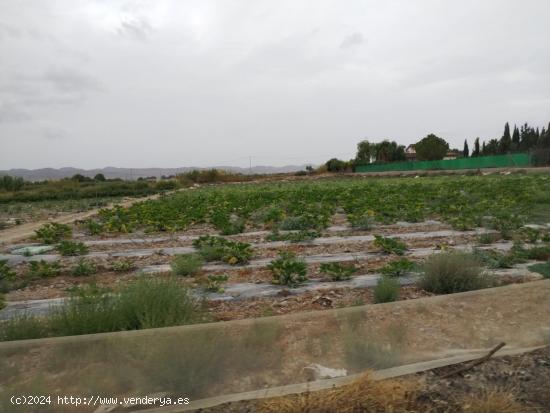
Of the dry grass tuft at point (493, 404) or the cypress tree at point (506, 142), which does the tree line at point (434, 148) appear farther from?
the dry grass tuft at point (493, 404)

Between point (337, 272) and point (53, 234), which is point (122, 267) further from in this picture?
point (53, 234)

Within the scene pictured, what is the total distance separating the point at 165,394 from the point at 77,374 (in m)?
0.70

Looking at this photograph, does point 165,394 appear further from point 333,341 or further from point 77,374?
point 333,341

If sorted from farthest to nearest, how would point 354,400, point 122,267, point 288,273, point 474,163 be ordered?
point 474,163, point 122,267, point 288,273, point 354,400

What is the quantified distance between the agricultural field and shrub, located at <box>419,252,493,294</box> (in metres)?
0.01

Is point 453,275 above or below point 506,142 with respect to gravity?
below

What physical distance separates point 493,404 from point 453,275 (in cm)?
240

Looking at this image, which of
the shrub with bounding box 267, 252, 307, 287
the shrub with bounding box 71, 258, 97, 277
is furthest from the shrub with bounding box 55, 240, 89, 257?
the shrub with bounding box 267, 252, 307, 287

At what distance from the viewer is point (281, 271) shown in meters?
5.72

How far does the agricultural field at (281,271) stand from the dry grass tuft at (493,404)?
0.62 meters

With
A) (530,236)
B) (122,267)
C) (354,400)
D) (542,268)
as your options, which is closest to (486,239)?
(530,236)

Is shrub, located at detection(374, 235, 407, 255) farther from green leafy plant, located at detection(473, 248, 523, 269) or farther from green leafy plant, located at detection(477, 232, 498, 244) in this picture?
green leafy plant, located at detection(477, 232, 498, 244)

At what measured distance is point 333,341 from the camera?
3553 mm

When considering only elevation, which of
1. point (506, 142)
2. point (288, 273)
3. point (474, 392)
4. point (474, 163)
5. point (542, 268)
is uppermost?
point (506, 142)
